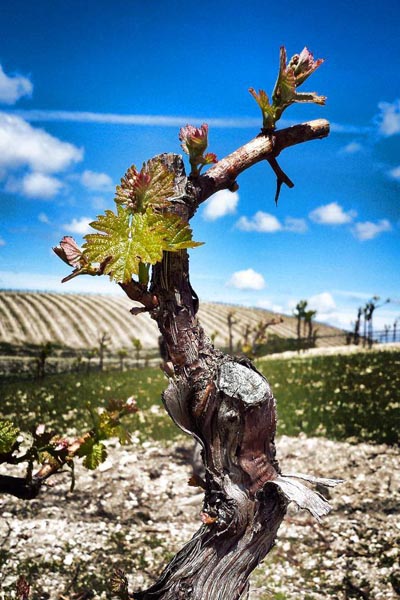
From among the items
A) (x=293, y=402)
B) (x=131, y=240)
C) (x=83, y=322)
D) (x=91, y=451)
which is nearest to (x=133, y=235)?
(x=131, y=240)

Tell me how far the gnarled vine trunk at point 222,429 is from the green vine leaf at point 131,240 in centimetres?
48

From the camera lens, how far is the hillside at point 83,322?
39.6 meters

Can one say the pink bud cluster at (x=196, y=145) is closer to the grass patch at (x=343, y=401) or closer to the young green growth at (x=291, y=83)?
the young green growth at (x=291, y=83)

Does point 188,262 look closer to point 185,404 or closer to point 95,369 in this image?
point 185,404

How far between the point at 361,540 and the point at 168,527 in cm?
298

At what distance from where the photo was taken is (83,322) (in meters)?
48.4

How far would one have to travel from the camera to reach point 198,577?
292cm

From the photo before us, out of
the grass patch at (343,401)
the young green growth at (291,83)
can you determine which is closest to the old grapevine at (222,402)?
the young green growth at (291,83)

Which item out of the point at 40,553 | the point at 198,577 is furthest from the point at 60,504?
the point at 198,577

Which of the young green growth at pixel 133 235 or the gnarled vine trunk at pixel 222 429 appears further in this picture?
the gnarled vine trunk at pixel 222 429

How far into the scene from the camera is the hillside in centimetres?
3959

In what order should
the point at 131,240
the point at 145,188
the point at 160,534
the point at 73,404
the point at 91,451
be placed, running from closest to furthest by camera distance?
the point at 131,240
the point at 145,188
the point at 91,451
the point at 160,534
the point at 73,404

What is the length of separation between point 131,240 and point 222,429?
4.21 ft

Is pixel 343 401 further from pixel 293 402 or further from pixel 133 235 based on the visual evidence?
pixel 133 235
